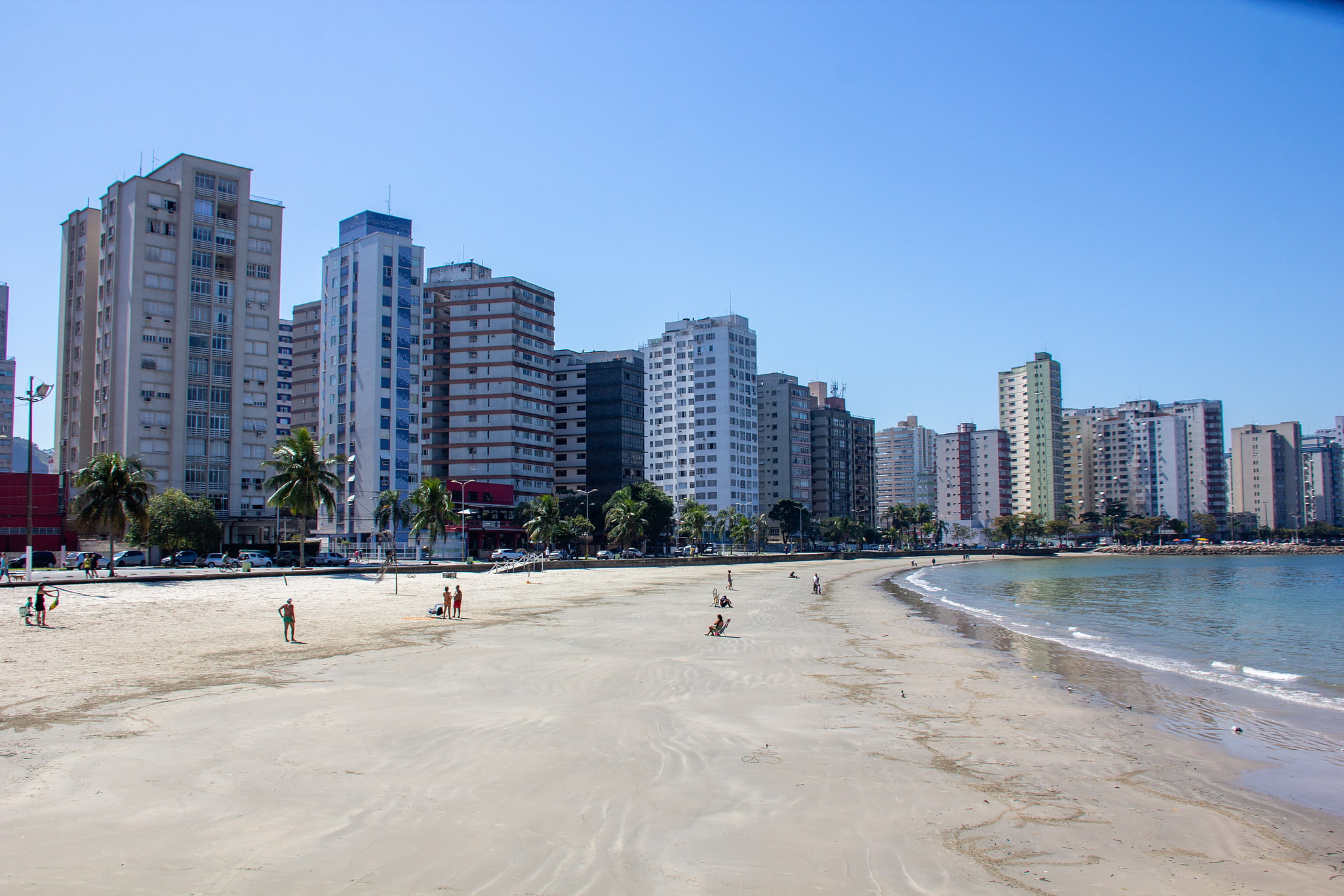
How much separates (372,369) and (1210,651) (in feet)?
361

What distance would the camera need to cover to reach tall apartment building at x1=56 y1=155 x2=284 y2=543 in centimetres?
9050

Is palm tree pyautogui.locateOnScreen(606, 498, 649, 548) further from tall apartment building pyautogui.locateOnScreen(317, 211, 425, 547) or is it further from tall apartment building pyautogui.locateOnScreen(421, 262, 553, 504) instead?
tall apartment building pyautogui.locateOnScreen(317, 211, 425, 547)

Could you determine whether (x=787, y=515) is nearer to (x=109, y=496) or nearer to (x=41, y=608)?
(x=109, y=496)

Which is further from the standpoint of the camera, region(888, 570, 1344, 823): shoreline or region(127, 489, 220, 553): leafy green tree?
region(127, 489, 220, 553): leafy green tree

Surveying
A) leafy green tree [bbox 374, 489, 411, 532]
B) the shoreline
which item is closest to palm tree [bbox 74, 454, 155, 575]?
leafy green tree [bbox 374, 489, 411, 532]

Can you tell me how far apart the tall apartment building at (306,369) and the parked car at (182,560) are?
66.5 metres

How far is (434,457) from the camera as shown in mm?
132500

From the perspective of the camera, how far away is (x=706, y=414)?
163 m

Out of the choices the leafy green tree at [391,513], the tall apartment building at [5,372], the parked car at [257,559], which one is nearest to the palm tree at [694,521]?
the leafy green tree at [391,513]

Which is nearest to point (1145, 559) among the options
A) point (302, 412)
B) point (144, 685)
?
point (302, 412)

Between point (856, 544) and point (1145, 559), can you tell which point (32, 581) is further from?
point (1145, 559)

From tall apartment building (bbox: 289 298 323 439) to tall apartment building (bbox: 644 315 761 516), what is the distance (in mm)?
61656

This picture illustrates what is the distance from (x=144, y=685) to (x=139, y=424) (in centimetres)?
8507

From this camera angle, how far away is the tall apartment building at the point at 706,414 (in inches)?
6393
